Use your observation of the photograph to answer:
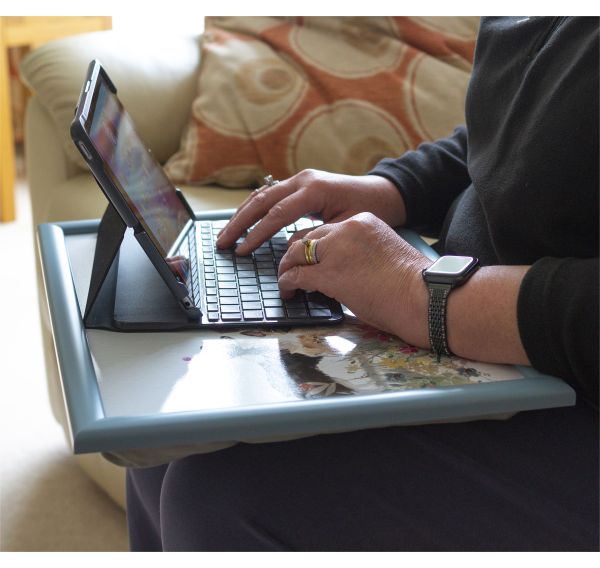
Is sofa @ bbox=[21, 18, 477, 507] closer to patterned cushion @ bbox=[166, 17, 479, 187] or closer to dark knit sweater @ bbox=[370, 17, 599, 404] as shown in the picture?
patterned cushion @ bbox=[166, 17, 479, 187]

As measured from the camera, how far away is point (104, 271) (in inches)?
30.3

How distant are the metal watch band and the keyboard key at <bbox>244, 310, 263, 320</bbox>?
0.51 ft

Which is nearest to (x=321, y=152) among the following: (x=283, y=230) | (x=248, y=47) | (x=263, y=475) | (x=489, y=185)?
(x=248, y=47)

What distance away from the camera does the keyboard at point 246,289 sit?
2.58 feet

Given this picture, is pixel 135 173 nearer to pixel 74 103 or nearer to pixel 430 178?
pixel 430 178

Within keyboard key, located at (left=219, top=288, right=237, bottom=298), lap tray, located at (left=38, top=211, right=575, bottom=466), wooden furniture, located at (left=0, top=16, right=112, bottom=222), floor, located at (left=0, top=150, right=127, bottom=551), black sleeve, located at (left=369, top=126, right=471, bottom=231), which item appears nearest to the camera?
lap tray, located at (left=38, top=211, right=575, bottom=466)

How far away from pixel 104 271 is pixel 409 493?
1.06 ft

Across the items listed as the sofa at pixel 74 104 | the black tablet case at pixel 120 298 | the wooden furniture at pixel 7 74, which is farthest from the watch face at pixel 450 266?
the wooden furniture at pixel 7 74

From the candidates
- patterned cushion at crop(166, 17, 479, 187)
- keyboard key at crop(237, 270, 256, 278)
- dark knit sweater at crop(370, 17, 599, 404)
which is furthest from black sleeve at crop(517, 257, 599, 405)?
patterned cushion at crop(166, 17, 479, 187)

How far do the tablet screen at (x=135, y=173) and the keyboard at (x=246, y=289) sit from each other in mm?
40

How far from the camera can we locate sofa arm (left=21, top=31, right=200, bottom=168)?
1.43 metres

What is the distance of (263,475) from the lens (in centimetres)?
74

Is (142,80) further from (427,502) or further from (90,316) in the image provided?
(427,502)

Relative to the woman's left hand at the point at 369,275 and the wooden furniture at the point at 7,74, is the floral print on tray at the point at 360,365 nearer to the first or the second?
the woman's left hand at the point at 369,275
